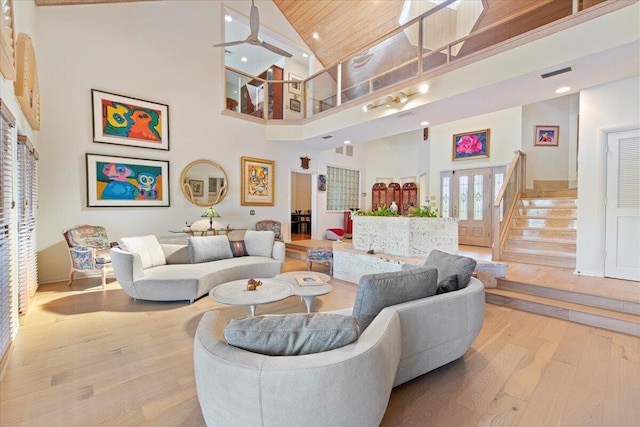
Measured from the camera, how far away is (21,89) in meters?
2.73

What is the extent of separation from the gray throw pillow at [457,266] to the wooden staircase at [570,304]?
147cm

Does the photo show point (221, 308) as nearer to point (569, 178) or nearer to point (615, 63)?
point (615, 63)

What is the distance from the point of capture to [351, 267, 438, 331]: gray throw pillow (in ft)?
5.89

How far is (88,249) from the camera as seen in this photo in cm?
414

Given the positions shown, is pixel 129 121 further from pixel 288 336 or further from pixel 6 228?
pixel 288 336

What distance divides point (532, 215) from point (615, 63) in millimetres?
3133

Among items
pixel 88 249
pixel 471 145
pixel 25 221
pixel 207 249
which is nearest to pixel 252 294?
pixel 207 249

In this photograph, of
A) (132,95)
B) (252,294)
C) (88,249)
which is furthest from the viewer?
(132,95)

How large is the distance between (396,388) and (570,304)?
265 cm

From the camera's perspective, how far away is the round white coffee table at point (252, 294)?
103 inches

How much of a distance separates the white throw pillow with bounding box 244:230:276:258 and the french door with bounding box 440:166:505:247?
15.2ft

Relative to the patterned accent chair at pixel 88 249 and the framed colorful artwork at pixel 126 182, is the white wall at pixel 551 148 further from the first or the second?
the patterned accent chair at pixel 88 249

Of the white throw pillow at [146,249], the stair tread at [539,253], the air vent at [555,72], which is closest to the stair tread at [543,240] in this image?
the stair tread at [539,253]

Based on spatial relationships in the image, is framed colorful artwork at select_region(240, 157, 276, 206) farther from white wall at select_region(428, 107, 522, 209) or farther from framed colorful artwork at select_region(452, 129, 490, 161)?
framed colorful artwork at select_region(452, 129, 490, 161)
